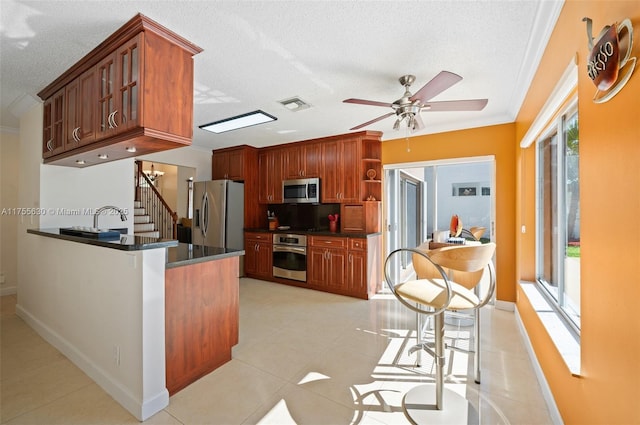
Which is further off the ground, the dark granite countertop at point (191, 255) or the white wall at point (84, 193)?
the white wall at point (84, 193)

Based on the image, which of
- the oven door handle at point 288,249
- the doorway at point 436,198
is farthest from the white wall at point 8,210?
the doorway at point 436,198

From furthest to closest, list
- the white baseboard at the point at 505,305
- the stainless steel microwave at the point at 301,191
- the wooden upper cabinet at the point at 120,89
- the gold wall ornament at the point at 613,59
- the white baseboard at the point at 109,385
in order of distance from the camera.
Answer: the stainless steel microwave at the point at 301,191 < the white baseboard at the point at 505,305 < the wooden upper cabinet at the point at 120,89 < the white baseboard at the point at 109,385 < the gold wall ornament at the point at 613,59

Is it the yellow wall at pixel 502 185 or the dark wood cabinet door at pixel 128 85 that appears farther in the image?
the yellow wall at pixel 502 185

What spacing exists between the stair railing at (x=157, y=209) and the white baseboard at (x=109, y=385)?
4.87m

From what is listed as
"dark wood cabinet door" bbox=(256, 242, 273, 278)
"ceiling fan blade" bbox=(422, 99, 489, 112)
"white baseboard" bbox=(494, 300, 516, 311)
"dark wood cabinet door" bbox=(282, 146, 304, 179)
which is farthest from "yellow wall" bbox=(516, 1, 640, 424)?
"dark wood cabinet door" bbox=(256, 242, 273, 278)

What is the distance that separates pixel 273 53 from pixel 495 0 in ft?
5.03

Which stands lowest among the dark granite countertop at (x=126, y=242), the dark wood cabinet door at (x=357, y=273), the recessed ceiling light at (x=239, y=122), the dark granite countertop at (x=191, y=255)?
the dark wood cabinet door at (x=357, y=273)

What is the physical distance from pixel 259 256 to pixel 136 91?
3770 millimetres

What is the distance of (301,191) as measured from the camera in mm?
5066

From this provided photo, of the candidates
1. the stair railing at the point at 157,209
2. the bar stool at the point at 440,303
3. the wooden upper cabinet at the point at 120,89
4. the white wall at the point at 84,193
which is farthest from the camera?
the stair railing at the point at 157,209

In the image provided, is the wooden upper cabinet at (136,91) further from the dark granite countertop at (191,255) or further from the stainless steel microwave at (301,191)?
the stainless steel microwave at (301,191)

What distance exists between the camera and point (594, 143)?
129 cm

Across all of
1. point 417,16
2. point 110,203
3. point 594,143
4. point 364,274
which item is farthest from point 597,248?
point 110,203

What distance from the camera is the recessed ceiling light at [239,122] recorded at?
369 centimetres
